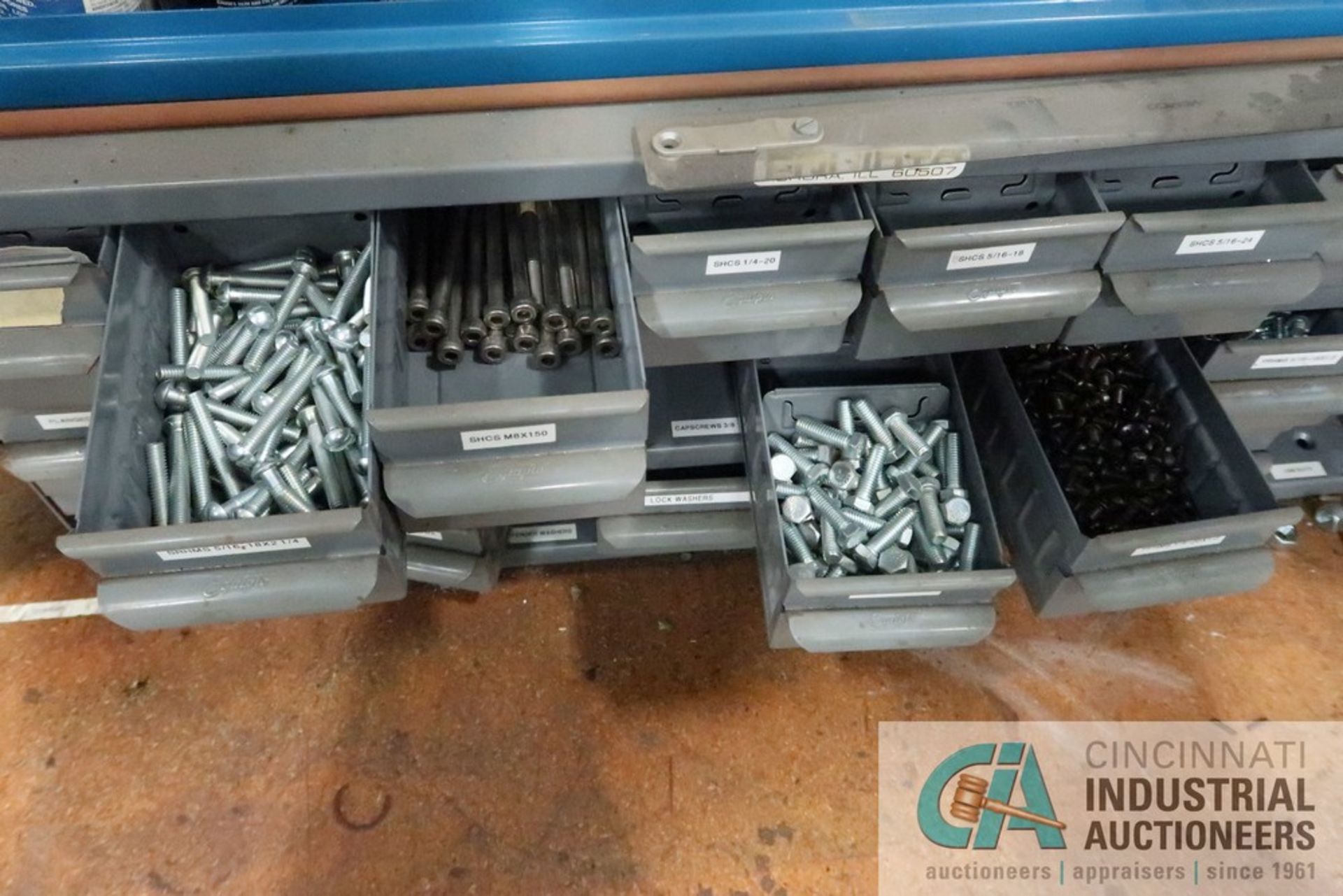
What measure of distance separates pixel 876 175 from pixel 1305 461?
52.5 inches

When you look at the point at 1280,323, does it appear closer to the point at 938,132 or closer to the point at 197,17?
the point at 938,132

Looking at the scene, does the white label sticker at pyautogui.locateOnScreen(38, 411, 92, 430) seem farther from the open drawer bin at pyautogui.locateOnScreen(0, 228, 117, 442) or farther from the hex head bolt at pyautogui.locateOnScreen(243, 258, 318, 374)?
the hex head bolt at pyautogui.locateOnScreen(243, 258, 318, 374)

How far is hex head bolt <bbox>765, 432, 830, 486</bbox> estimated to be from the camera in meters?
1.44

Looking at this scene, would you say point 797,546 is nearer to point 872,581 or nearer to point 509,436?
point 872,581

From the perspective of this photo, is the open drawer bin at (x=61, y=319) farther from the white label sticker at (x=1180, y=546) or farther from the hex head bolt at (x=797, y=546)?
the white label sticker at (x=1180, y=546)

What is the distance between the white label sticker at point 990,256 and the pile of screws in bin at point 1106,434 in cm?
53

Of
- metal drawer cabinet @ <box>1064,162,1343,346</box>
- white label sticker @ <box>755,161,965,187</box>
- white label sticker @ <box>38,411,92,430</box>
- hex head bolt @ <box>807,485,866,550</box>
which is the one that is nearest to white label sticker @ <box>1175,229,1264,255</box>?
metal drawer cabinet @ <box>1064,162,1343,346</box>

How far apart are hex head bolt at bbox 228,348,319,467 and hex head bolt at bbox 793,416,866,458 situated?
0.74 meters

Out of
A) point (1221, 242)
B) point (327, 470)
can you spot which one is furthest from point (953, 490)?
point (327, 470)

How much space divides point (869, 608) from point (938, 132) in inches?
25.3

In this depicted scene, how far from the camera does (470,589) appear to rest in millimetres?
1582

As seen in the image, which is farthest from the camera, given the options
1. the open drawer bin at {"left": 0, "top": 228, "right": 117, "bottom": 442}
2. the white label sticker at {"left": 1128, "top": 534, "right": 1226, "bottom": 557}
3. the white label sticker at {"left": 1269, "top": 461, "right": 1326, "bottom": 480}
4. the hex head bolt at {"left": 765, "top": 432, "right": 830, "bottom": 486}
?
the white label sticker at {"left": 1269, "top": 461, "right": 1326, "bottom": 480}

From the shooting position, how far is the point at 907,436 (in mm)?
1446

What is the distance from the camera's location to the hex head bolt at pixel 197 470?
3.50ft
